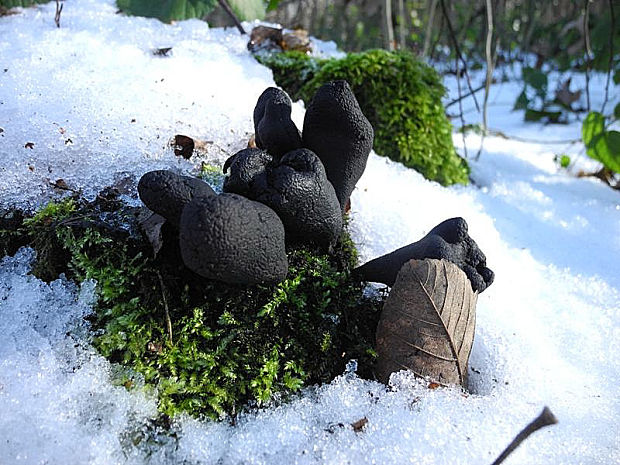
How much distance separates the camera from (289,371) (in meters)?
1.41

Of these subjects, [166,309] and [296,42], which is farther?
[296,42]

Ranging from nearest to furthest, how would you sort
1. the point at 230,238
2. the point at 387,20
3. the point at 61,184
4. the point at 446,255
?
the point at 230,238 → the point at 446,255 → the point at 61,184 → the point at 387,20

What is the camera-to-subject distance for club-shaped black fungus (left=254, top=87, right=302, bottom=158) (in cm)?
152

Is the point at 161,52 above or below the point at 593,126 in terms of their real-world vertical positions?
above

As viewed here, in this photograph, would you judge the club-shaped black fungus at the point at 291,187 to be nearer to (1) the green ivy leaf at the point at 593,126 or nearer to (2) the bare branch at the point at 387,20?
(1) the green ivy leaf at the point at 593,126

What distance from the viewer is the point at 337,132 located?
5.04ft

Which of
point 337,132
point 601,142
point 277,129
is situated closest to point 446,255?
point 337,132

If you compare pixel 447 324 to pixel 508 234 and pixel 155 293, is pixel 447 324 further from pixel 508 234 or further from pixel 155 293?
pixel 508 234

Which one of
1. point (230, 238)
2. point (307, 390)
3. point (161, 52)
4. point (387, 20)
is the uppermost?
point (387, 20)

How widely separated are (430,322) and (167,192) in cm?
78

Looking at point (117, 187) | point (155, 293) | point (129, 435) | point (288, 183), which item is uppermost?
point (288, 183)

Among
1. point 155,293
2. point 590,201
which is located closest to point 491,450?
point 155,293

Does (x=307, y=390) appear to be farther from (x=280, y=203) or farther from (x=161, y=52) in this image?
(x=161, y=52)

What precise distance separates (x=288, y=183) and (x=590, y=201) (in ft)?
7.04
